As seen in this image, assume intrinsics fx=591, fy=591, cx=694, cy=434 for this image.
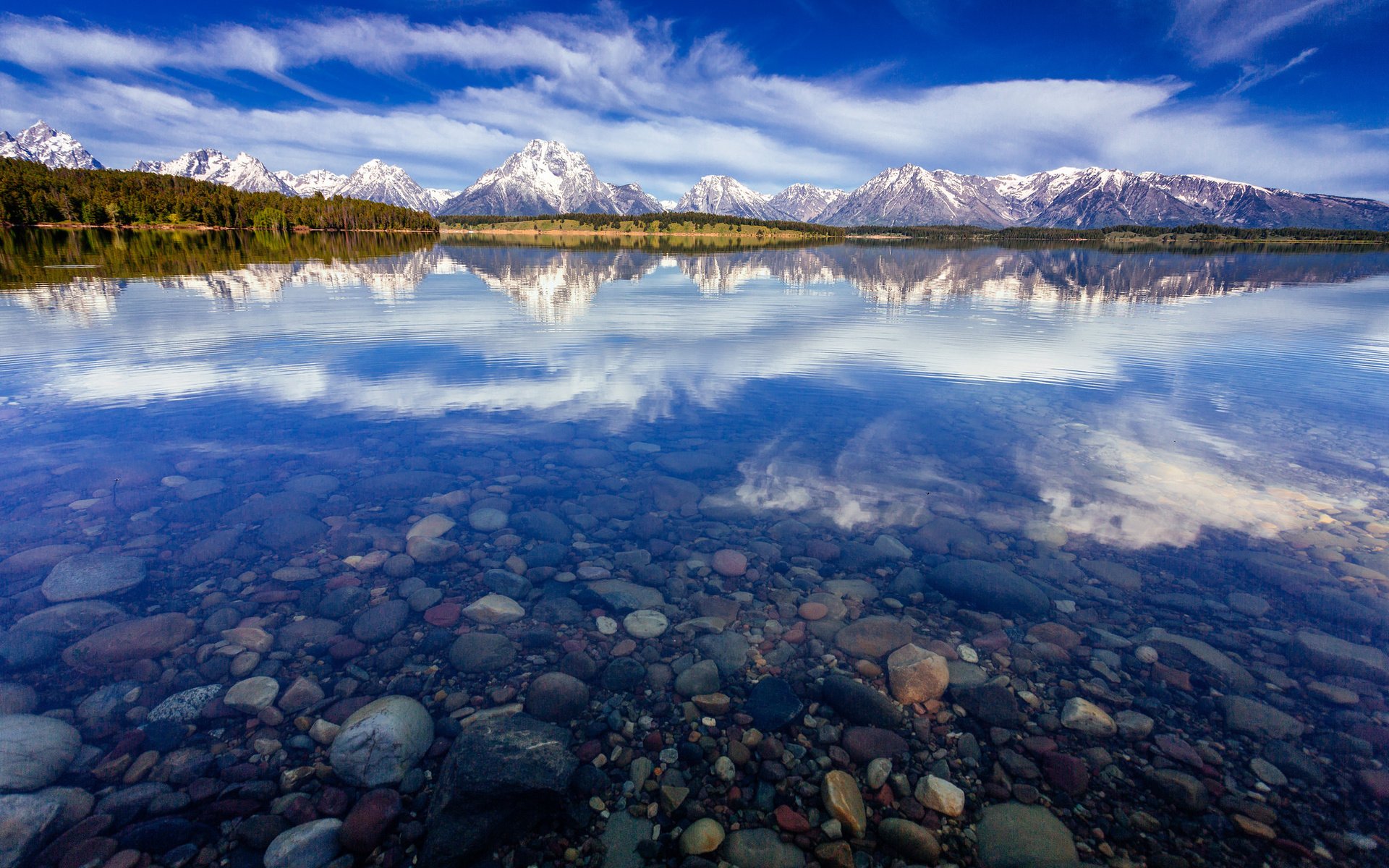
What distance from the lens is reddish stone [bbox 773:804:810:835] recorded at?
6484 millimetres

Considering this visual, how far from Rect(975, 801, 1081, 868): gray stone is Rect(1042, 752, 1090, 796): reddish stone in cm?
53

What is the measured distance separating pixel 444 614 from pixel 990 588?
32.1 ft

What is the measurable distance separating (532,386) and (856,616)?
54.8 feet

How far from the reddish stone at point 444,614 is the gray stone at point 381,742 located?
6.36 feet

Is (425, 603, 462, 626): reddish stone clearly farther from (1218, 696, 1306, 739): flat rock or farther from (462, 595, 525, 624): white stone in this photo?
(1218, 696, 1306, 739): flat rock

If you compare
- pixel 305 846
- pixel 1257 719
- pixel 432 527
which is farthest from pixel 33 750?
pixel 1257 719

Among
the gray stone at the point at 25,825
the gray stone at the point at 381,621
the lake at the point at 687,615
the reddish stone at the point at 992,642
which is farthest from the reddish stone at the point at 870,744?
the gray stone at the point at 25,825

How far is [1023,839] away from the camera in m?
6.33

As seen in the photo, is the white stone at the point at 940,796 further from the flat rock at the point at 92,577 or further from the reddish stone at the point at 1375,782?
the flat rock at the point at 92,577

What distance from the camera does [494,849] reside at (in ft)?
20.2

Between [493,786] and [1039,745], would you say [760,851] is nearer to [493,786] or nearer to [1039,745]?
[493,786]

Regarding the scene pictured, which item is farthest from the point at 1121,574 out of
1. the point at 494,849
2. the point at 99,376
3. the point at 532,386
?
the point at 99,376

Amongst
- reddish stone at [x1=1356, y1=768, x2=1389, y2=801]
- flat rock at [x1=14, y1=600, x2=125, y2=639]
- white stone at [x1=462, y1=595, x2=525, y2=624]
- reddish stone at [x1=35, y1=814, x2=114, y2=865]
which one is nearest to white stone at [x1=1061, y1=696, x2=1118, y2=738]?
reddish stone at [x1=1356, y1=768, x2=1389, y2=801]

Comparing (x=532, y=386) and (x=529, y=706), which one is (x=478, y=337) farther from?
(x=529, y=706)
